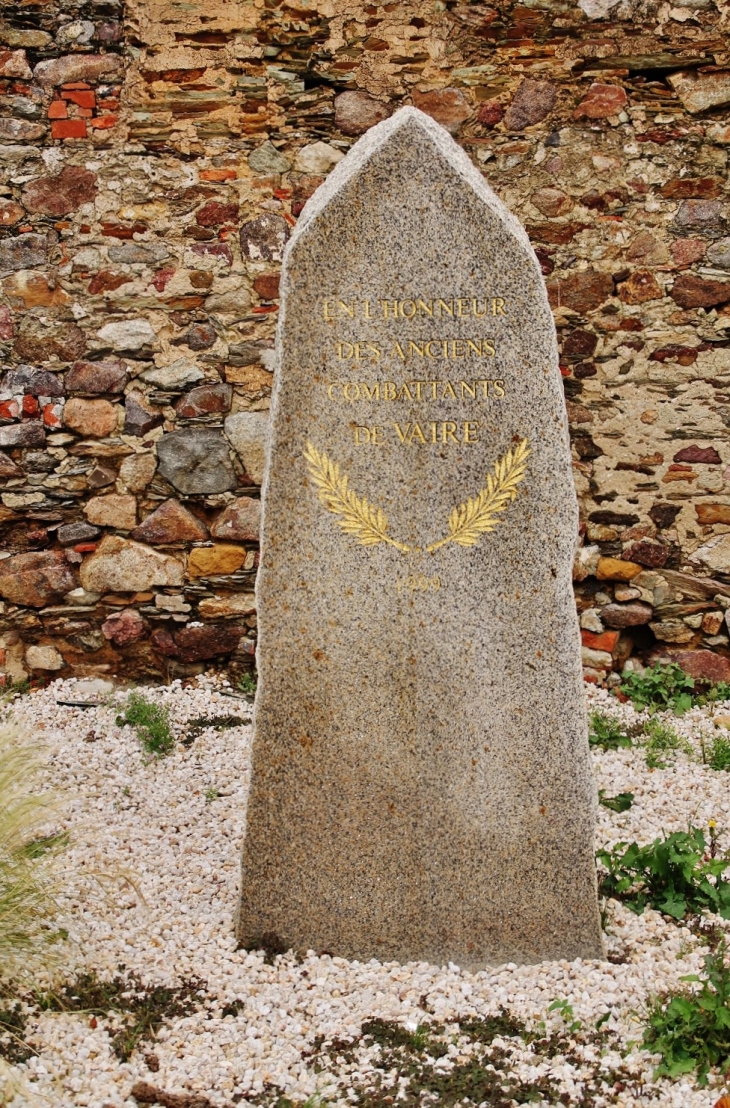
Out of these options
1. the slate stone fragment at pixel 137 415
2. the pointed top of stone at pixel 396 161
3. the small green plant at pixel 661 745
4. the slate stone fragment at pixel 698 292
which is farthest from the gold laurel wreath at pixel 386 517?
the slate stone fragment at pixel 698 292

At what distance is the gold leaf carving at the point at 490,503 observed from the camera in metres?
2.95

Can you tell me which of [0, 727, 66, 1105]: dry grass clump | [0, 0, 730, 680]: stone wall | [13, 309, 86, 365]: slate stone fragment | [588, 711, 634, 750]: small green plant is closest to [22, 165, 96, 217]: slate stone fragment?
[0, 0, 730, 680]: stone wall

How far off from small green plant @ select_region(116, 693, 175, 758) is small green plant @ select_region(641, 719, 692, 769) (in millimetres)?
1988

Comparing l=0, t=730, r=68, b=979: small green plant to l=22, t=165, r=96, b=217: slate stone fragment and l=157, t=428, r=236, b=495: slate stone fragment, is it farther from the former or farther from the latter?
l=22, t=165, r=96, b=217: slate stone fragment

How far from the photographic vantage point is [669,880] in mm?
3371

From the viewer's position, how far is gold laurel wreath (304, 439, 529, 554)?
295 centimetres

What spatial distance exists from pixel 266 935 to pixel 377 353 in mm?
1641

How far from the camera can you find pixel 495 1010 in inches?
113

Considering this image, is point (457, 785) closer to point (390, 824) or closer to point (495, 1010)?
point (390, 824)

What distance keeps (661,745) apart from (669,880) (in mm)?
1313

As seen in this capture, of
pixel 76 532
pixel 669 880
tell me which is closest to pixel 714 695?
pixel 669 880

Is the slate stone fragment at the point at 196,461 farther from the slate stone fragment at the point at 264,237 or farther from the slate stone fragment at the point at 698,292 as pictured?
the slate stone fragment at the point at 698,292

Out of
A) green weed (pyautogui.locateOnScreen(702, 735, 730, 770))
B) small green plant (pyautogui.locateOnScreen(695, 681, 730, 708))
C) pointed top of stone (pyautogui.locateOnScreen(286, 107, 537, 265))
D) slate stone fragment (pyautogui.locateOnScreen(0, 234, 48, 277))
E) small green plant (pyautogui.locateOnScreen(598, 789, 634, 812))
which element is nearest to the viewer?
pointed top of stone (pyautogui.locateOnScreen(286, 107, 537, 265))

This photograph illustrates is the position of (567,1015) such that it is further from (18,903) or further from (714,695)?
(714,695)
